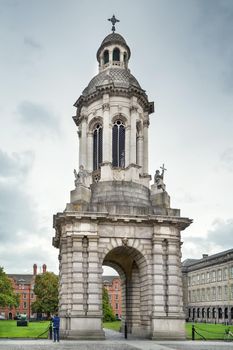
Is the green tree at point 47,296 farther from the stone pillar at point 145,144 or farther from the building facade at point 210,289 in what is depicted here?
the stone pillar at point 145,144

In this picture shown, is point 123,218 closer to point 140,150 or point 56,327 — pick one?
point 140,150

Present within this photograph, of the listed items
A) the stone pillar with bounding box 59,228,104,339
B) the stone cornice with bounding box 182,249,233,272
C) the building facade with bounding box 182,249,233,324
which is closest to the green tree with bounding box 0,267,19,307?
the building facade with bounding box 182,249,233,324

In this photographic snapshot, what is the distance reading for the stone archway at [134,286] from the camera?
3862cm

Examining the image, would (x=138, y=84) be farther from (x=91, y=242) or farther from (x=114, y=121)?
(x=91, y=242)

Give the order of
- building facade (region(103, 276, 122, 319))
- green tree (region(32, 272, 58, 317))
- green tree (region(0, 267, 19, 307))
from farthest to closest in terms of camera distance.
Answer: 1. building facade (region(103, 276, 122, 319))
2. green tree (region(32, 272, 58, 317))
3. green tree (region(0, 267, 19, 307))

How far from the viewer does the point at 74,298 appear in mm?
36375

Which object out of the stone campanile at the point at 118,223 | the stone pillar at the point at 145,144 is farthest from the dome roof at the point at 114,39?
the stone pillar at the point at 145,144

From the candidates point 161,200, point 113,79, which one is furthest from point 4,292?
point 161,200

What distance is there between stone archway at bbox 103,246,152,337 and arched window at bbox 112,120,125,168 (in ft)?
24.7

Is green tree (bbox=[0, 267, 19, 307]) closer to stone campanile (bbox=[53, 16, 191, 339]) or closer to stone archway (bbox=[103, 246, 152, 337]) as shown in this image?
stone archway (bbox=[103, 246, 152, 337])

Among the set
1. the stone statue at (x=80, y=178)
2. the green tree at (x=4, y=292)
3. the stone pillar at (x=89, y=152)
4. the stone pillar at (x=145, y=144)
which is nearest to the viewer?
the stone statue at (x=80, y=178)

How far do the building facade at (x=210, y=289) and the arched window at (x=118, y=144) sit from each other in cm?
6762

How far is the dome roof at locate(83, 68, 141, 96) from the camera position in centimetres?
4431

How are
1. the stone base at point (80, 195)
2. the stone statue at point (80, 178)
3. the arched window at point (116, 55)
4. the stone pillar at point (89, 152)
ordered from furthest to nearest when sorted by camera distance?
the arched window at point (116, 55) → the stone pillar at point (89, 152) → the stone statue at point (80, 178) → the stone base at point (80, 195)
